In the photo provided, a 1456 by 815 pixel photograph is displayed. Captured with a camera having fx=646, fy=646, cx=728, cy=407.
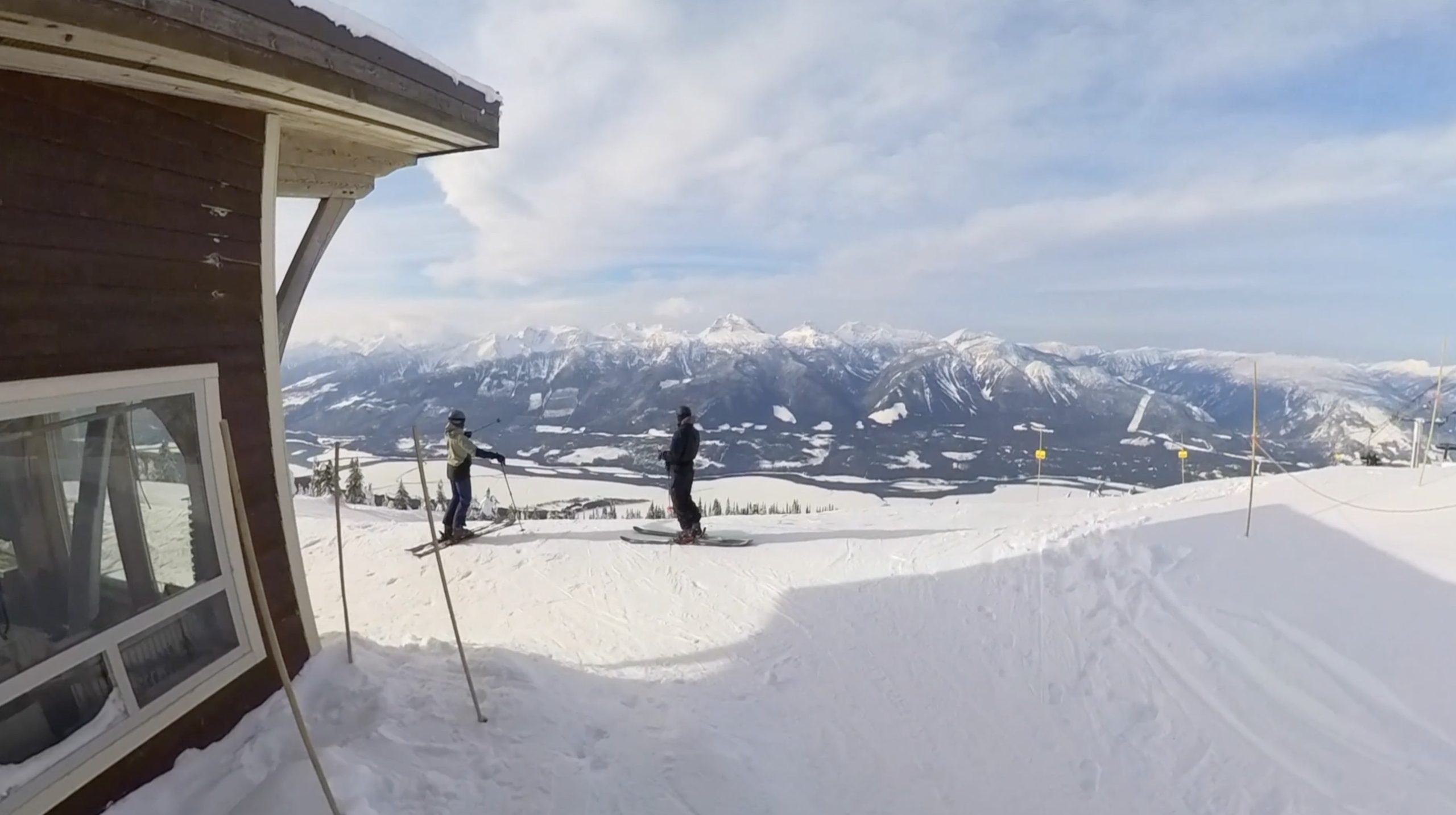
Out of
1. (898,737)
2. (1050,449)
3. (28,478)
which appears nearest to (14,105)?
(28,478)

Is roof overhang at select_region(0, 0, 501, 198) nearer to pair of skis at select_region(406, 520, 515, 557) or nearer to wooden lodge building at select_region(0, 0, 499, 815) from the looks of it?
wooden lodge building at select_region(0, 0, 499, 815)

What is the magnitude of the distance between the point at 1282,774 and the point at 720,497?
36.1m

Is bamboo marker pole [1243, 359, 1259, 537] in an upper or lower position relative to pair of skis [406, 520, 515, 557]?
upper

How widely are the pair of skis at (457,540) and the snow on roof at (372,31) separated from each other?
504 centimetres

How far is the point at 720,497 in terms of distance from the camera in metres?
39.8

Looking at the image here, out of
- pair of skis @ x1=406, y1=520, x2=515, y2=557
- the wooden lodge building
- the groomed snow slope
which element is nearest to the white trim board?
the wooden lodge building

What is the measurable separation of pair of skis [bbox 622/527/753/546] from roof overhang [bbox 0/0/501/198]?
5313 millimetres

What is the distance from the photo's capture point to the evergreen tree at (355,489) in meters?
13.4

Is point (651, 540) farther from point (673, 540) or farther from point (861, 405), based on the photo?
point (861, 405)

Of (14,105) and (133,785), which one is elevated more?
(14,105)

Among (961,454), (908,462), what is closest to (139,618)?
(908,462)

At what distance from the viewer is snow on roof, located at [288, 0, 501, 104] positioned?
9.80 ft

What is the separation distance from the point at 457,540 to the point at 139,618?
5.50 meters

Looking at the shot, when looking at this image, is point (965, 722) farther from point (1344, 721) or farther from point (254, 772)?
point (254, 772)
